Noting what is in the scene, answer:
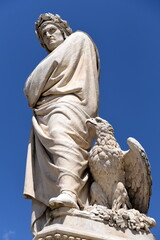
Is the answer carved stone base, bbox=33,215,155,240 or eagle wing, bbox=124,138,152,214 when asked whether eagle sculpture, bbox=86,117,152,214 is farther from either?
carved stone base, bbox=33,215,155,240

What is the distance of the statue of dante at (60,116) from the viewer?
6.35m

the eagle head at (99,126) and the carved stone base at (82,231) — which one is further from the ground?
the eagle head at (99,126)

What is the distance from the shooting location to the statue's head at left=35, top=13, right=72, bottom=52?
8.36 metres

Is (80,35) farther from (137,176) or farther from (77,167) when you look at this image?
(137,176)

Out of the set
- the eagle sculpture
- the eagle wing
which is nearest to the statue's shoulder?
the eagle sculpture

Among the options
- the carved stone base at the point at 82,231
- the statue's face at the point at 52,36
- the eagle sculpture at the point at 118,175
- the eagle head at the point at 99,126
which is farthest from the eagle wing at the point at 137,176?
the statue's face at the point at 52,36

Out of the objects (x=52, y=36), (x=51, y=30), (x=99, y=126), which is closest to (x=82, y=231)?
(x=99, y=126)

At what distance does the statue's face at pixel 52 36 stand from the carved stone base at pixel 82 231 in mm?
3579

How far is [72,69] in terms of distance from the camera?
761cm

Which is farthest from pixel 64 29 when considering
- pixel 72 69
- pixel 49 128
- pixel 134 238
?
pixel 134 238

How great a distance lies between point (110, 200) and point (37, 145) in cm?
143

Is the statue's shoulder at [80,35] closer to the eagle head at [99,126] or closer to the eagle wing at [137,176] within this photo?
the eagle head at [99,126]

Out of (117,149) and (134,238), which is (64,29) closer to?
(117,149)

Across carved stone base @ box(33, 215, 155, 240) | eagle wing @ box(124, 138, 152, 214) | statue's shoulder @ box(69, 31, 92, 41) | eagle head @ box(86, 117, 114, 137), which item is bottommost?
carved stone base @ box(33, 215, 155, 240)
